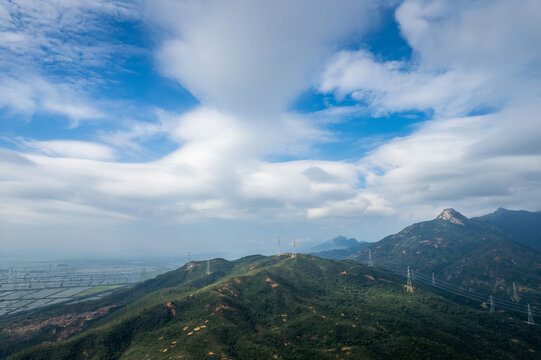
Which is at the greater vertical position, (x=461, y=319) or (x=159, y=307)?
(x=159, y=307)

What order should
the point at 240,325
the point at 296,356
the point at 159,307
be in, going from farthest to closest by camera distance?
1. the point at 159,307
2. the point at 240,325
3. the point at 296,356

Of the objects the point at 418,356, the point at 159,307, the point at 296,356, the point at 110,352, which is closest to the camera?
the point at 418,356

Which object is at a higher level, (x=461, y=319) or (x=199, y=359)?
(x=199, y=359)

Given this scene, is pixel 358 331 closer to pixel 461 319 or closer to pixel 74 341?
pixel 461 319

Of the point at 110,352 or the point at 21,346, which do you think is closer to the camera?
the point at 110,352

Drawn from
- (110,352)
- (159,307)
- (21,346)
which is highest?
(159,307)

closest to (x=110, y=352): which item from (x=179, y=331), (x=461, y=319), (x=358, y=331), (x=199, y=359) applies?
(x=179, y=331)

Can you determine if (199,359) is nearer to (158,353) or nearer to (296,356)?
(158,353)

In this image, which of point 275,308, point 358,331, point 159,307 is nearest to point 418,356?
point 358,331

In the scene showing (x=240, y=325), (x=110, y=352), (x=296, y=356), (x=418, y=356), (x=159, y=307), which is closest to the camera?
(x=418, y=356)
